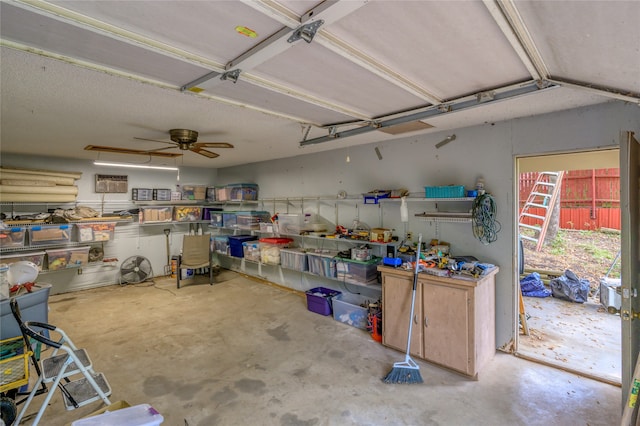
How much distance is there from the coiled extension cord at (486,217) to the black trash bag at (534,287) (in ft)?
8.26

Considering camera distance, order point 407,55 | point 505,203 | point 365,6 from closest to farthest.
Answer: point 365,6 < point 407,55 < point 505,203

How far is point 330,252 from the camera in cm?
422

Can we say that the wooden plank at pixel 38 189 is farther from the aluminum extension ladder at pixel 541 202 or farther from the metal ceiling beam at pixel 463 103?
the aluminum extension ladder at pixel 541 202

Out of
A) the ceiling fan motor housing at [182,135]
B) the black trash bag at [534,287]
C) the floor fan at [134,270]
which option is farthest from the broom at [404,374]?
the floor fan at [134,270]

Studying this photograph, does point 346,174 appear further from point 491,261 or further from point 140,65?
point 140,65

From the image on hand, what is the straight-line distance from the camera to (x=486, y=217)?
2875 millimetres

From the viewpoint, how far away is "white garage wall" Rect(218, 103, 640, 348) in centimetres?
A: 245

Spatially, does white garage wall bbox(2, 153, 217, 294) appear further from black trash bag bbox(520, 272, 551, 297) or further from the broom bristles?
black trash bag bbox(520, 272, 551, 297)

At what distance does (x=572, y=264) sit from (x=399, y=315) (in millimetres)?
4668

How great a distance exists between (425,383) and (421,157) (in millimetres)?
2331

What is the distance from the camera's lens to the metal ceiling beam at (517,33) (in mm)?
1104

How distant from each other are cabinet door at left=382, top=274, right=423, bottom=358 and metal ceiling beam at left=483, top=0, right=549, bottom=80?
6.43 ft

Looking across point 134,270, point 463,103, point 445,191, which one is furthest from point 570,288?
point 134,270

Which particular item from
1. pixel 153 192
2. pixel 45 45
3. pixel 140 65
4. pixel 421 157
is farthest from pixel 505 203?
pixel 153 192
